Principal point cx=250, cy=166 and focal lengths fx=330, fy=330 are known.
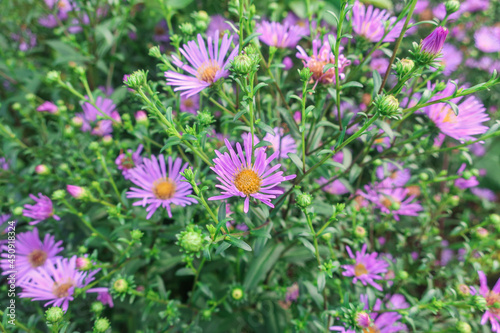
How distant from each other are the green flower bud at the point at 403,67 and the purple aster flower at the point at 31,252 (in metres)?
1.66

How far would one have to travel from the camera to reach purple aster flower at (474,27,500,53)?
98.9 inches

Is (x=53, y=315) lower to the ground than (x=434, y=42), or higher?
lower

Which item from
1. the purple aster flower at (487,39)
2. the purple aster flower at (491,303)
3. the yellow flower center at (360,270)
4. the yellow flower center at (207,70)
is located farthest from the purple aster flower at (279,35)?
the purple aster flower at (487,39)

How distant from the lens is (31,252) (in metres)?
1.71

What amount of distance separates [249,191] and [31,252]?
1.33 m

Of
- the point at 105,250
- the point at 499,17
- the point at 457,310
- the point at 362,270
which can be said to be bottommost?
the point at 457,310

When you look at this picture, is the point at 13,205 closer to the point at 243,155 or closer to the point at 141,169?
the point at 141,169

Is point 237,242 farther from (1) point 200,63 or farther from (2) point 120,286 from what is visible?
(1) point 200,63

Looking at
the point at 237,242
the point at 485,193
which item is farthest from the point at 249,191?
the point at 485,193

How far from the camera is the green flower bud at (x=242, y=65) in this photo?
96 centimetres

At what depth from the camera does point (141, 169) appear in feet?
4.73

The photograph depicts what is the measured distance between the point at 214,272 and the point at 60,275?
0.77 metres

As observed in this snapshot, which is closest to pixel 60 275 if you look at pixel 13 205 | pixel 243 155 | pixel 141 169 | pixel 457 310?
pixel 13 205

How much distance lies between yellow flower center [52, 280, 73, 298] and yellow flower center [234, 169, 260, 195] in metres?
0.90
